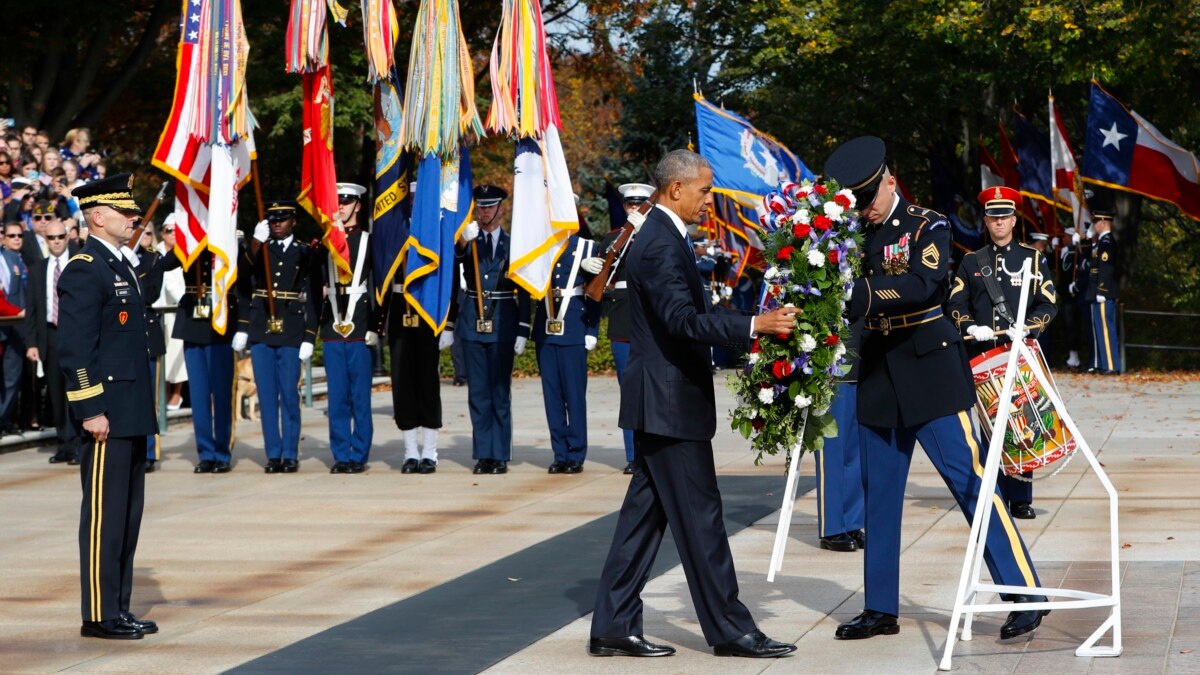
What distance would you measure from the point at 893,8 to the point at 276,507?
19034 mm

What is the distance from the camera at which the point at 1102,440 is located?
49.9 ft

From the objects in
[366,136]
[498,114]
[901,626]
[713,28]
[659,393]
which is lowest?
[901,626]

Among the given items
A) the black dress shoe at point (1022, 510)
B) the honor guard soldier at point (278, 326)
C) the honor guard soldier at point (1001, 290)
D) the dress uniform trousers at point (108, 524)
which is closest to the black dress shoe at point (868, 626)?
the dress uniform trousers at point (108, 524)

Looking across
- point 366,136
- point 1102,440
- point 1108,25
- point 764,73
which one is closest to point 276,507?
point 1102,440

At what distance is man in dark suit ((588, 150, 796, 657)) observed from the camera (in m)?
6.63

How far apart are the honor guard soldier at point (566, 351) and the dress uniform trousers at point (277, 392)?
201 cm

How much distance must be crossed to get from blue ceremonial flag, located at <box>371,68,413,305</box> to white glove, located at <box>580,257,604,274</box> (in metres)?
1.45

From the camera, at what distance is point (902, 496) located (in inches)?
276

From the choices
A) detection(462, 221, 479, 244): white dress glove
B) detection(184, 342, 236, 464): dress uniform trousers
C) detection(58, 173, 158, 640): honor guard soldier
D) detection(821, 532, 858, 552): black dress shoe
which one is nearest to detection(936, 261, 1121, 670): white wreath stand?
detection(821, 532, 858, 552): black dress shoe

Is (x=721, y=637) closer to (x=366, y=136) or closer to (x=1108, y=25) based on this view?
(x=1108, y=25)

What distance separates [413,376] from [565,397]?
4.16ft

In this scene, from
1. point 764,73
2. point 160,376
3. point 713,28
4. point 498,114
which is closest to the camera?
point 498,114

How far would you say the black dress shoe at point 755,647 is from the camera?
6.61 m

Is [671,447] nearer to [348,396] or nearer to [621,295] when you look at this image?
[621,295]
